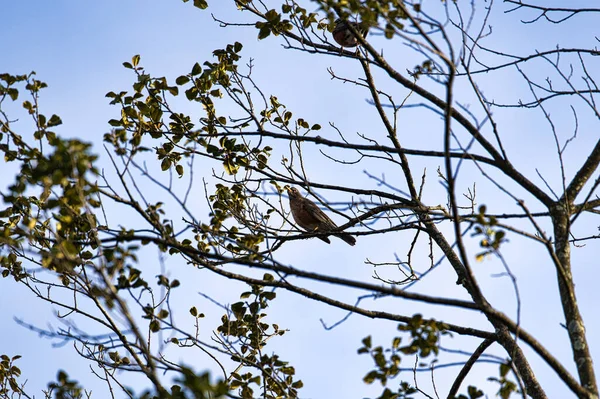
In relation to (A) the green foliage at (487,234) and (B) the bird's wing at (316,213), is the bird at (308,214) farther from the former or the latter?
(A) the green foliage at (487,234)

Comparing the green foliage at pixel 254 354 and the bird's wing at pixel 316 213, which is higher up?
the bird's wing at pixel 316 213

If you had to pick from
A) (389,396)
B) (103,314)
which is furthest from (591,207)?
(103,314)

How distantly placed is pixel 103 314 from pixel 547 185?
3310 millimetres

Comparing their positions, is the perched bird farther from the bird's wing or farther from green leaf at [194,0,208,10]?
the bird's wing

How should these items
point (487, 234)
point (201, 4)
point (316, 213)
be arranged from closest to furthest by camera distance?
1. point (487, 234)
2. point (201, 4)
3. point (316, 213)

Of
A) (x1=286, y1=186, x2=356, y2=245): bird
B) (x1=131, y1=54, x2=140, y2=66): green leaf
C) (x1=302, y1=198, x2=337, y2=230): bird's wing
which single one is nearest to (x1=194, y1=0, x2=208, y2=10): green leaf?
(x1=131, y1=54, x2=140, y2=66): green leaf

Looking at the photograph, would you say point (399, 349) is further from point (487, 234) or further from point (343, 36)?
point (343, 36)

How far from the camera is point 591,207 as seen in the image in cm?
521

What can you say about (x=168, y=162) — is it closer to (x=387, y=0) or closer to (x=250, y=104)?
(x=250, y=104)

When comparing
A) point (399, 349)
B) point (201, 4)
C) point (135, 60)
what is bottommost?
point (399, 349)

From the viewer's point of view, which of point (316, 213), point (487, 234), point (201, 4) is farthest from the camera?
point (316, 213)

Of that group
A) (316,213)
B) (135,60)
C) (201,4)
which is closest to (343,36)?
(201,4)

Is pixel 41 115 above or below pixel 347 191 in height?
below

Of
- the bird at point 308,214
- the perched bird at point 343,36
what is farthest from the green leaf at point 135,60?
the bird at point 308,214
